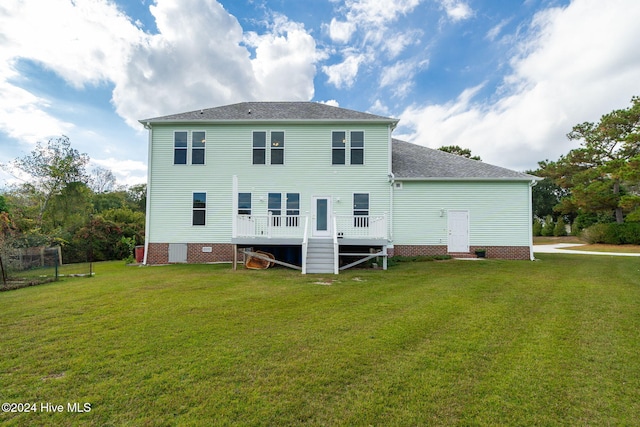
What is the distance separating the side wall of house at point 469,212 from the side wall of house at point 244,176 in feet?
4.00

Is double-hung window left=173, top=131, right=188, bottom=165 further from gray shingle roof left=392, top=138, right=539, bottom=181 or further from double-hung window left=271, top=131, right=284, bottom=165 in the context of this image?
gray shingle roof left=392, top=138, right=539, bottom=181

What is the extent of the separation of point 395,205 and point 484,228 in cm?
423

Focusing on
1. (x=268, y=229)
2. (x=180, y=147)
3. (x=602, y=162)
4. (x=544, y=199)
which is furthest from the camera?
(x=544, y=199)

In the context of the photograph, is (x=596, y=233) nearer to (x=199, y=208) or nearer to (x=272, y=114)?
(x=272, y=114)

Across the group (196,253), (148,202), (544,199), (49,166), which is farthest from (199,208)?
(544,199)

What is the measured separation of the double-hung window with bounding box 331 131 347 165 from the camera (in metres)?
13.7

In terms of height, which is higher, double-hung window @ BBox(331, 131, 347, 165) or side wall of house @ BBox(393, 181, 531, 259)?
double-hung window @ BBox(331, 131, 347, 165)

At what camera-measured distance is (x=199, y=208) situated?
13.6m

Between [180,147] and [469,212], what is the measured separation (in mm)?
13887

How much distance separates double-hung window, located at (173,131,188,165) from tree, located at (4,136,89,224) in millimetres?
14224

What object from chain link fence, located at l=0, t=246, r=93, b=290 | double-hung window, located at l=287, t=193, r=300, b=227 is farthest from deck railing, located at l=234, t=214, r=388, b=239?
chain link fence, located at l=0, t=246, r=93, b=290

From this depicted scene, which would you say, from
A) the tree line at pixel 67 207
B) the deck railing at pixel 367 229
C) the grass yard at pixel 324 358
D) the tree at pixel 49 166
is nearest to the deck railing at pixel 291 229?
the deck railing at pixel 367 229

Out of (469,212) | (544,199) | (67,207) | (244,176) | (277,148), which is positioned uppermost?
(544,199)

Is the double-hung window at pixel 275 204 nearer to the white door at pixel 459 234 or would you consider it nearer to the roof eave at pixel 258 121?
the roof eave at pixel 258 121
